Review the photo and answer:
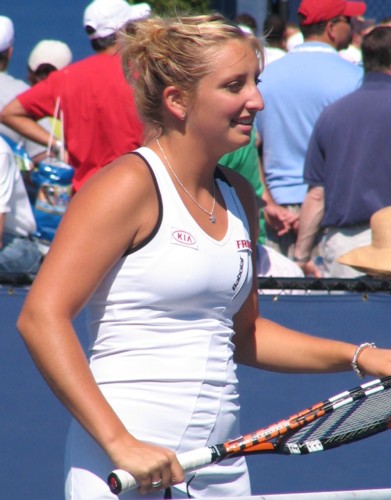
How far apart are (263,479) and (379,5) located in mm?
7828

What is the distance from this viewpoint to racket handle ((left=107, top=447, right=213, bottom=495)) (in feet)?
6.31

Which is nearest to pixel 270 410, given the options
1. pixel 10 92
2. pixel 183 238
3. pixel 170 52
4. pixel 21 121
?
pixel 183 238

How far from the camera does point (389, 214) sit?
4285mm

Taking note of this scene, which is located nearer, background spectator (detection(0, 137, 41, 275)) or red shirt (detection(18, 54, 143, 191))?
background spectator (detection(0, 137, 41, 275))

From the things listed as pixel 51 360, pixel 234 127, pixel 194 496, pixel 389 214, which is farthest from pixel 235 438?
pixel 389 214

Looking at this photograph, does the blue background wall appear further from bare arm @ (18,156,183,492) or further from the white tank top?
bare arm @ (18,156,183,492)

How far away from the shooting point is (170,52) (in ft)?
7.21

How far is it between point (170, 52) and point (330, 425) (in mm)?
891

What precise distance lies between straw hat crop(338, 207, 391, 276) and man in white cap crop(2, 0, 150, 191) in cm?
130

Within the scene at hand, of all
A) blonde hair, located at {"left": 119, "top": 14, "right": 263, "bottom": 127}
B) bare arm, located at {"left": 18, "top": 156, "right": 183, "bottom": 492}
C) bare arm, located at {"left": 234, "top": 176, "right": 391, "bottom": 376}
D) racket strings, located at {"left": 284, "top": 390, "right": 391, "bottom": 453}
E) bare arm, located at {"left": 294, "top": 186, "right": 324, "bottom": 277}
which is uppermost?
blonde hair, located at {"left": 119, "top": 14, "right": 263, "bottom": 127}

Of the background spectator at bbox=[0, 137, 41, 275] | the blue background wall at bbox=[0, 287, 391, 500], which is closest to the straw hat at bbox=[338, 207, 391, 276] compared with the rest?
the blue background wall at bbox=[0, 287, 391, 500]

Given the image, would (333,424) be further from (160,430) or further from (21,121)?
(21,121)

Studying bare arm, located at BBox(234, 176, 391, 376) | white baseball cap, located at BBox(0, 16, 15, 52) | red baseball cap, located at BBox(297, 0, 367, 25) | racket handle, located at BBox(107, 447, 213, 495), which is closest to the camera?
racket handle, located at BBox(107, 447, 213, 495)

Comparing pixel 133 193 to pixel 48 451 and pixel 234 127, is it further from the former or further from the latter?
pixel 48 451
